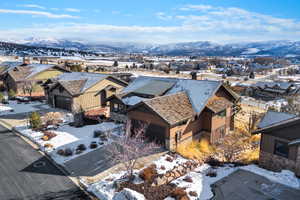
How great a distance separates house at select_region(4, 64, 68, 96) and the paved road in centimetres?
2797

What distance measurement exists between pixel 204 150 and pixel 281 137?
8.34 meters

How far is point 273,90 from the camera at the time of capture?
2778 inches

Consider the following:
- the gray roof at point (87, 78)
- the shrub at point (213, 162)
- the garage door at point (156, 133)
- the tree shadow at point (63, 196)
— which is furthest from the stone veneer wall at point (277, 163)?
the gray roof at point (87, 78)

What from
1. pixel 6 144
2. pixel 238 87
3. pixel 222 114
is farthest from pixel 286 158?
pixel 238 87

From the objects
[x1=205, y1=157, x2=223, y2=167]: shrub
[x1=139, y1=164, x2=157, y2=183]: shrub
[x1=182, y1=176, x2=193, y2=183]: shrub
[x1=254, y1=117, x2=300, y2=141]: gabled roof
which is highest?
[x1=254, y1=117, x2=300, y2=141]: gabled roof

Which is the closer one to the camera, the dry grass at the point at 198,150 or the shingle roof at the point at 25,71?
the dry grass at the point at 198,150

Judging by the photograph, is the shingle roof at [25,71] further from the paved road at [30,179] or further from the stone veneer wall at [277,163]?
the stone veneer wall at [277,163]

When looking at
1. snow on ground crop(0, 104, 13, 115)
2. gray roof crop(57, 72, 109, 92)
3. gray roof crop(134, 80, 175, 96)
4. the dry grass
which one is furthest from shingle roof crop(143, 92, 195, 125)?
snow on ground crop(0, 104, 13, 115)

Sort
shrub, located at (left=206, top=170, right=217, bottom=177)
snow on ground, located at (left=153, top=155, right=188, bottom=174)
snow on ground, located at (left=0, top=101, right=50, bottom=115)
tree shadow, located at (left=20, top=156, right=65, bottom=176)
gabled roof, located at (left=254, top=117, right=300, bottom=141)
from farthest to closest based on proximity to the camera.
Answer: snow on ground, located at (left=0, top=101, right=50, bottom=115), snow on ground, located at (left=153, top=155, right=188, bottom=174), tree shadow, located at (left=20, top=156, right=65, bottom=176), shrub, located at (left=206, top=170, right=217, bottom=177), gabled roof, located at (left=254, top=117, right=300, bottom=141)

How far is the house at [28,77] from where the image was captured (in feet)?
152

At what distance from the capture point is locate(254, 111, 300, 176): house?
16.3 m

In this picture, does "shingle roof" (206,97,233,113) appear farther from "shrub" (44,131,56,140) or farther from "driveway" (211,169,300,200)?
"shrub" (44,131,56,140)

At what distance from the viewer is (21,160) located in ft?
64.5

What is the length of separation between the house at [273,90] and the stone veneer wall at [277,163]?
2296 inches
